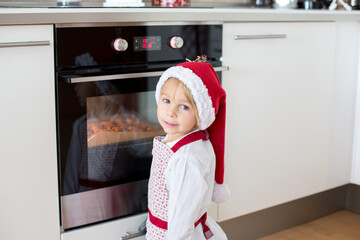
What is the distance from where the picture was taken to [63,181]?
171cm

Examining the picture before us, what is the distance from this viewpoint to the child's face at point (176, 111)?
63.6 inches

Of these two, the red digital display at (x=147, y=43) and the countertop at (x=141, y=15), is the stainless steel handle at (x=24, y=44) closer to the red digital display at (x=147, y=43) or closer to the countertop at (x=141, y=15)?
the countertop at (x=141, y=15)

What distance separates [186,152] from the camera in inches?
64.0

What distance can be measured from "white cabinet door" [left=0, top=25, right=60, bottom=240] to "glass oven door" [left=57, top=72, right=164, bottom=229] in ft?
0.15

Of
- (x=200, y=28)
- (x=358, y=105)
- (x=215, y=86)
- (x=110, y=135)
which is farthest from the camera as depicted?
(x=358, y=105)

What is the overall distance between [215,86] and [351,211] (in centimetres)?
151

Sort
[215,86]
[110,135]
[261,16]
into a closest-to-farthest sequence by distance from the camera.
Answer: [215,86], [110,135], [261,16]

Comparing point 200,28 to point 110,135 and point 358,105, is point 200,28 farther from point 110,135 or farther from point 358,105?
point 358,105

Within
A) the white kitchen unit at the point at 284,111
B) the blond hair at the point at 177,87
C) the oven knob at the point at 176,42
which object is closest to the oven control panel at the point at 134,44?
the oven knob at the point at 176,42

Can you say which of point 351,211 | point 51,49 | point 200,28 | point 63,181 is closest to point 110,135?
point 63,181

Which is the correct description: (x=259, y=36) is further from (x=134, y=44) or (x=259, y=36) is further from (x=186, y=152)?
(x=186, y=152)

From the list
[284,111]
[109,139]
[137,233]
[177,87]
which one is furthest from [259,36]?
[137,233]

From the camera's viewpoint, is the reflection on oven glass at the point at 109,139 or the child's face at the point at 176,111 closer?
the child's face at the point at 176,111

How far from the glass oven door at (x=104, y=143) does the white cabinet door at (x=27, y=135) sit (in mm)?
45
